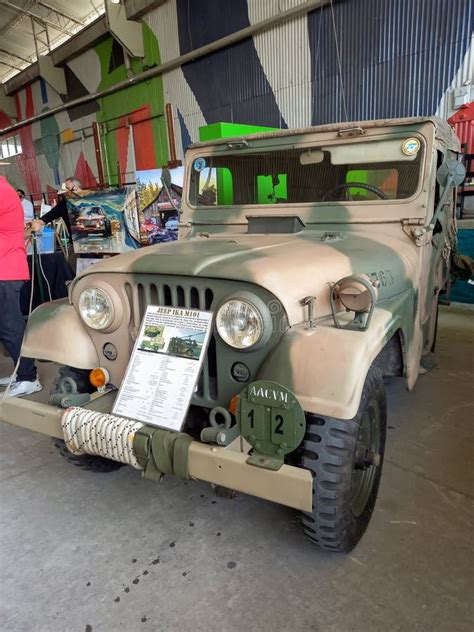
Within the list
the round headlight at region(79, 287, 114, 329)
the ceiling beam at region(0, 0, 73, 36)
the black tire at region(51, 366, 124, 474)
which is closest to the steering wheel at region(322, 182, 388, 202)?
the round headlight at region(79, 287, 114, 329)

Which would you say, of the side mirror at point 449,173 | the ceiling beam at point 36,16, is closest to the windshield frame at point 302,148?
the side mirror at point 449,173

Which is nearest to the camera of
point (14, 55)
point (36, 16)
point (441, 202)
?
point (441, 202)

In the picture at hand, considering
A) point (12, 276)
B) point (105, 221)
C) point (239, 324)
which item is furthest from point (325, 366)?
point (105, 221)

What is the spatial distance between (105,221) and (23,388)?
3.15 m

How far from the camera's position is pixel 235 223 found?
114 inches

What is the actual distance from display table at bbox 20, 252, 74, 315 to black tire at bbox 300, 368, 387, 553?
4.93 metres

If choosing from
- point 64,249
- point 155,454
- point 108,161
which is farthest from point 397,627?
point 108,161

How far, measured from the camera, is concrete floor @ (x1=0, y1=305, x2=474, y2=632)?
1.63 m

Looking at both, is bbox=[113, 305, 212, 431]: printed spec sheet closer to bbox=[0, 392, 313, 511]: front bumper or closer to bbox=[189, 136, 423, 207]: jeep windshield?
bbox=[0, 392, 313, 511]: front bumper

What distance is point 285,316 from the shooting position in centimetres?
171

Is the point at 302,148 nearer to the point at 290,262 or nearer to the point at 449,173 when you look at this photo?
the point at 449,173

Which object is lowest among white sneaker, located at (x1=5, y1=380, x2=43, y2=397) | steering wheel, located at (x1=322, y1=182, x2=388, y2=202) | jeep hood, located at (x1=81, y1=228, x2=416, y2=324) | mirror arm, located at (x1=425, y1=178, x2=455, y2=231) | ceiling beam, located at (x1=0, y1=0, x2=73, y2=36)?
white sneaker, located at (x1=5, y1=380, x2=43, y2=397)

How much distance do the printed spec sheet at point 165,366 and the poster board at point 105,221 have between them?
422cm

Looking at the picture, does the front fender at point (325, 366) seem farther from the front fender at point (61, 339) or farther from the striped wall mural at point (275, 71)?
the striped wall mural at point (275, 71)
